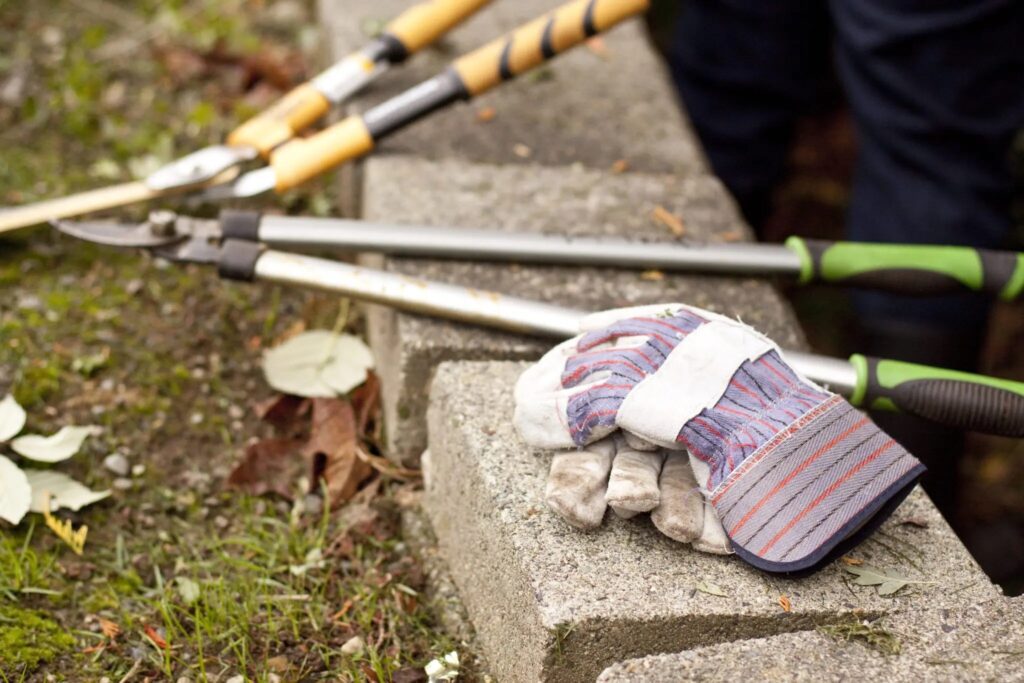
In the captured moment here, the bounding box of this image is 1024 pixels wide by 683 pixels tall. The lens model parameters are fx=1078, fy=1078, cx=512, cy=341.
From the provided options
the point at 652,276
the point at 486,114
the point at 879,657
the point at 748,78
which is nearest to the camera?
the point at 879,657

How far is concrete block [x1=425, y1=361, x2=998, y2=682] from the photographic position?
1178mm

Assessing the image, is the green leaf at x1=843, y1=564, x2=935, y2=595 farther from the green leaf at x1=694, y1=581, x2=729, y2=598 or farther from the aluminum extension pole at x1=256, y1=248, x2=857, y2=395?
the aluminum extension pole at x1=256, y1=248, x2=857, y2=395

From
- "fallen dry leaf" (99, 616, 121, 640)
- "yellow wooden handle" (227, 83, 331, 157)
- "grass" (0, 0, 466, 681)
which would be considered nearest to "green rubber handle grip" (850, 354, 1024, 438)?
"grass" (0, 0, 466, 681)

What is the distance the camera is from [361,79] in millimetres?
2102

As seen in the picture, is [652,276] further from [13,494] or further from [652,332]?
[13,494]

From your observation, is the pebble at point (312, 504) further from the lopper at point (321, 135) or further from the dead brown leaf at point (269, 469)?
the lopper at point (321, 135)

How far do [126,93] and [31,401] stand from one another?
3.45 feet

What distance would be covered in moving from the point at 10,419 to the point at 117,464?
164 millimetres

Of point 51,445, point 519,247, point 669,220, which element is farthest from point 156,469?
point 669,220

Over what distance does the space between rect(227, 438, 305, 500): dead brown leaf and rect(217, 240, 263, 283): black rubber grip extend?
10.4 inches

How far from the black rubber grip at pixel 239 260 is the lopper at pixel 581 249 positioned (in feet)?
0.15

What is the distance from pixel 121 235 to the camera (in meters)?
1.73

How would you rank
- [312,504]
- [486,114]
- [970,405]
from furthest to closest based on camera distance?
[486,114] < [312,504] < [970,405]

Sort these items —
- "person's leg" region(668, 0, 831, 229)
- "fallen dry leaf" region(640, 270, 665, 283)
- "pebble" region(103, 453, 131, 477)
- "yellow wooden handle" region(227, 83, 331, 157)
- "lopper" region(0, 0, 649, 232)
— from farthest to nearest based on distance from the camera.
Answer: "person's leg" region(668, 0, 831, 229), "yellow wooden handle" region(227, 83, 331, 157), "lopper" region(0, 0, 649, 232), "fallen dry leaf" region(640, 270, 665, 283), "pebble" region(103, 453, 131, 477)
